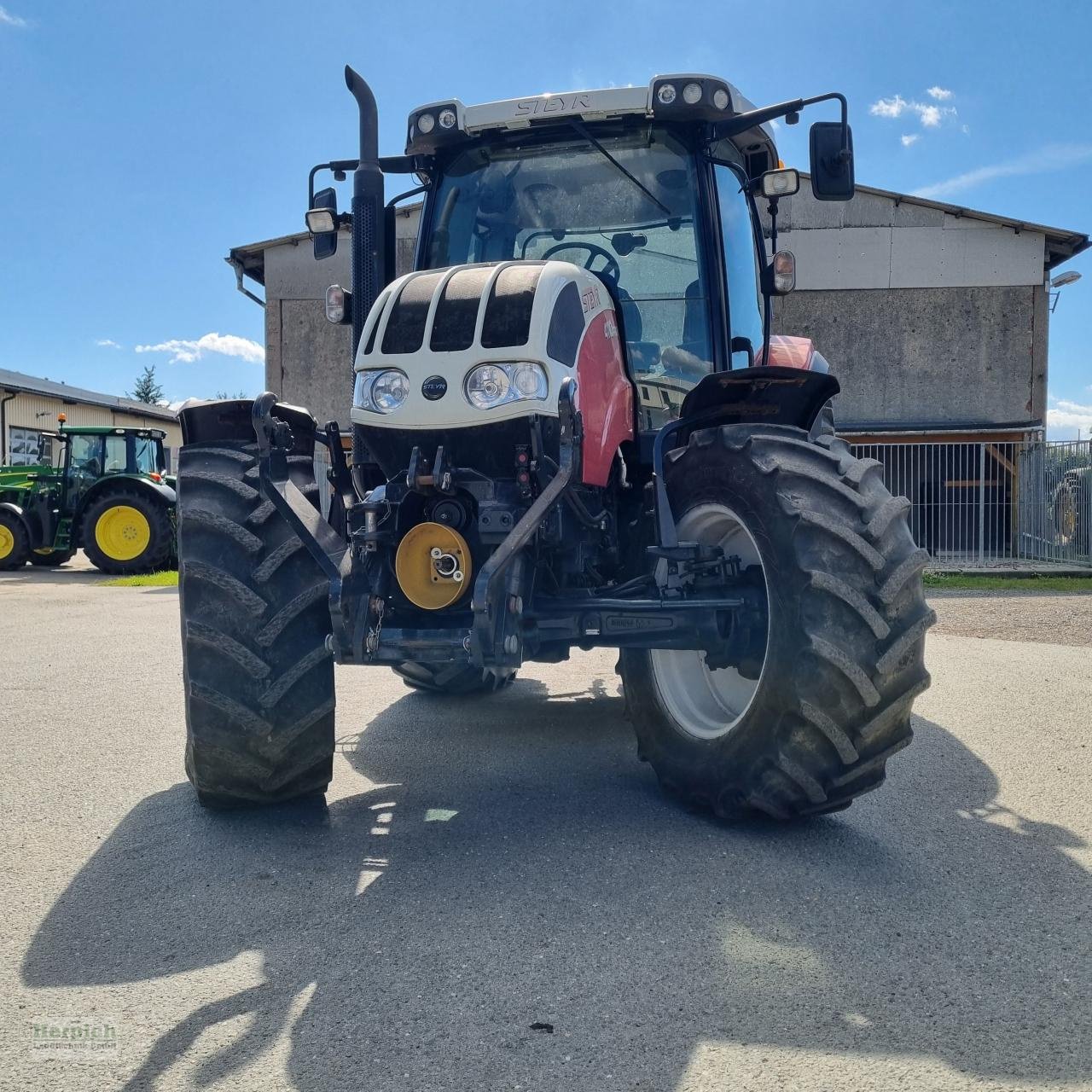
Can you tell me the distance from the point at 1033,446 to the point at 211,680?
16.4 metres

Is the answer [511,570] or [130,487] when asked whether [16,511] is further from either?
[511,570]

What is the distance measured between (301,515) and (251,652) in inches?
19.4

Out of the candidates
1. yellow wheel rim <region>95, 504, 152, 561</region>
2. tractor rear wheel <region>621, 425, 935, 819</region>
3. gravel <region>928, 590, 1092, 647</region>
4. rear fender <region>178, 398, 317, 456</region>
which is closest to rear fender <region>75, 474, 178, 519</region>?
yellow wheel rim <region>95, 504, 152, 561</region>

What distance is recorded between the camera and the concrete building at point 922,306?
19.7 m

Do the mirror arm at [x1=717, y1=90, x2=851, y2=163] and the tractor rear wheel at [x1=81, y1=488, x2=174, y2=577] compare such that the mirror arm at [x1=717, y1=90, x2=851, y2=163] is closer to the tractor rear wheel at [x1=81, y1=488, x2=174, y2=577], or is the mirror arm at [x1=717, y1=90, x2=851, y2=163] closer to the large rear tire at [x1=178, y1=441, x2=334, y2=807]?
the large rear tire at [x1=178, y1=441, x2=334, y2=807]

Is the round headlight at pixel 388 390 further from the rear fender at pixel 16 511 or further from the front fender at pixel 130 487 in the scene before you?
the rear fender at pixel 16 511

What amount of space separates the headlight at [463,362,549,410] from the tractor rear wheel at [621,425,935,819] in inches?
25.8

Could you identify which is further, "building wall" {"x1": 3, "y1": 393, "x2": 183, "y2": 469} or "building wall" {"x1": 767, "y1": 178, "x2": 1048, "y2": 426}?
"building wall" {"x1": 3, "y1": 393, "x2": 183, "y2": 469}

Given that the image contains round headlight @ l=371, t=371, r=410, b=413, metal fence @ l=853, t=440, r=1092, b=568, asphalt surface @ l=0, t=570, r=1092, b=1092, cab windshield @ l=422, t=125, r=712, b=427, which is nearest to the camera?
asphalt surface @ l=0, t=570, r=1092, b=1092

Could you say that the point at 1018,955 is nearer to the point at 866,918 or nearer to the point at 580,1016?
the point at 866,918

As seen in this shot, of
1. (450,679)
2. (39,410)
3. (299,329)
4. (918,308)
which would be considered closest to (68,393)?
(39,410)

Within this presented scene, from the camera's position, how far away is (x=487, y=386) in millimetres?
3475

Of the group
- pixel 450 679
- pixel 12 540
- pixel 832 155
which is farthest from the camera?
pixel 12 540

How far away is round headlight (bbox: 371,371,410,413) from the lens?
3572 millimetres
